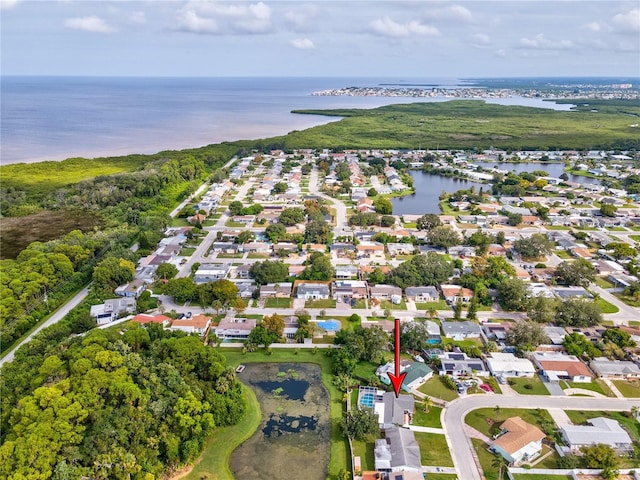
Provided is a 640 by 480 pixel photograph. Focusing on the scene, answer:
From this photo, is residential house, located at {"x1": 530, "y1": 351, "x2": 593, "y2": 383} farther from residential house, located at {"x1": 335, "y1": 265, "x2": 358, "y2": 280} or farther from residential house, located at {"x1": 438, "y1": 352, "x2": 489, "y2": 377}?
residential house, located at {"x1": 335, "y1": 265, "x2": 358, "y2": 280}

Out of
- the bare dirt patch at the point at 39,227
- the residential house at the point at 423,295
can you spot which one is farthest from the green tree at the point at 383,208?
the bare dirt patch at the point at 39,227

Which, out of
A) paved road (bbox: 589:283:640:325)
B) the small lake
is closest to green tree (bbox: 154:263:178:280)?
the small lake

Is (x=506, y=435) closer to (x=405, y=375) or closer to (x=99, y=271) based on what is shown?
(x=405, y=375)

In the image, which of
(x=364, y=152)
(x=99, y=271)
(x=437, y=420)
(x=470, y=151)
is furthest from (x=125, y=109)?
(x=437, y=420)

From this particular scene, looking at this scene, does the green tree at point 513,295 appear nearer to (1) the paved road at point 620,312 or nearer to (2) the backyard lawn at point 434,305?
(2) the backyard lawn at point 434,305

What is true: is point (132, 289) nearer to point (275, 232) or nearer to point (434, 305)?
point (275, 232)
